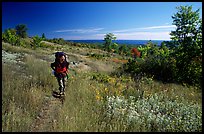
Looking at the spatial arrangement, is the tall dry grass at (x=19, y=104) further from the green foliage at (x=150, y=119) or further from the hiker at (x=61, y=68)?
the green foliage at (x=150, y=119)

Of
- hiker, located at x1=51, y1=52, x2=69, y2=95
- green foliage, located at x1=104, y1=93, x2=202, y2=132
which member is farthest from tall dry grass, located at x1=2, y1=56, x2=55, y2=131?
green foliage, located at x1=104, y1=93, x2=202, y2=132

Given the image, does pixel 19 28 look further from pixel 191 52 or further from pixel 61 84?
pixel 61 84

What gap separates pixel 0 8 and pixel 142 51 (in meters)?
39.0

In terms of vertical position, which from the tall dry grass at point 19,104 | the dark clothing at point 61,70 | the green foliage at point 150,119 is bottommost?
the green foliage at point 150,119

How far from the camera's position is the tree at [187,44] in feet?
43.7

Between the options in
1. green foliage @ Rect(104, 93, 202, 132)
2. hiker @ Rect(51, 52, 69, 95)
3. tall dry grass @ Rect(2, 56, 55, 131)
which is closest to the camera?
tall dry grass @ Rect(2, 56, 55, 131)

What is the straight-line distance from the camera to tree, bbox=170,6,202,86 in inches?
524

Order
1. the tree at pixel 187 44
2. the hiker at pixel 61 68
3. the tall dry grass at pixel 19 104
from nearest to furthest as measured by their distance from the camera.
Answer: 1. the tall dry grass at pixel 19 104
2. the hiker at pixel 61 68
3. the tree at pixel 187 44

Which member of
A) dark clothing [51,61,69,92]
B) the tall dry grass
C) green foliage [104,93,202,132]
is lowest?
green foliage [104,93,202,132]

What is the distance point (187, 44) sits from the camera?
14.8m

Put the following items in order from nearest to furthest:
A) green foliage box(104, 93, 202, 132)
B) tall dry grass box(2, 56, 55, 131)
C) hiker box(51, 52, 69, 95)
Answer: tall dry grass box(2, 56, 55, 131)
green foliage box(104, 93, 202, 132)
hiker box(51, 52, 69, 95)

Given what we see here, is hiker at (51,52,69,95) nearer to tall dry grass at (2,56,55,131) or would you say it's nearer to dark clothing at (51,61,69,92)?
dark clothing at (51,61,69,92)

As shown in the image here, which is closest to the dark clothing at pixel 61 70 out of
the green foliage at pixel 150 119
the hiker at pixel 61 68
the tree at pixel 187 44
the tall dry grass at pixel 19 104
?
the hiker at pixel 61 68

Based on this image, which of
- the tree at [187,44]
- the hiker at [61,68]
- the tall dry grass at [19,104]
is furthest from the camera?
the tree at [187,44]
